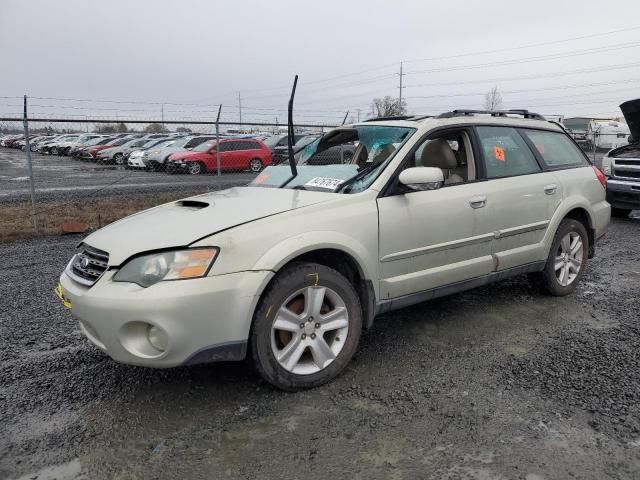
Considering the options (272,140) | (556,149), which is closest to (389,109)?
(272,140)

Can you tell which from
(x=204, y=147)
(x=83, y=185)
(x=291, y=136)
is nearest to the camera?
(x=291, y=136)

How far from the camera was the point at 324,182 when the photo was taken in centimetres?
377

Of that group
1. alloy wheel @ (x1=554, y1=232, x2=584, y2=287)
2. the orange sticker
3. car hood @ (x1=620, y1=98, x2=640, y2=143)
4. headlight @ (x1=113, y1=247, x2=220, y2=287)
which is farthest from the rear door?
car hood @ (x1=620, y1=98, x2=640, y2=143)

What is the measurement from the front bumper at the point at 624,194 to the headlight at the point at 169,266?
8.74m

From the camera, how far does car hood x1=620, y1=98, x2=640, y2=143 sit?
356 inches

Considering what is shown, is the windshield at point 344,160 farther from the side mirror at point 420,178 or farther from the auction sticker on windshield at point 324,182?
the side mirror at point 420,178

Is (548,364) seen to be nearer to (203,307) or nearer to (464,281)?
(464,281)

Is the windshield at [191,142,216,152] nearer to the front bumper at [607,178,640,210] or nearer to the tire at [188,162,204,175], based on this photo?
the tire at [188,162,204,175]

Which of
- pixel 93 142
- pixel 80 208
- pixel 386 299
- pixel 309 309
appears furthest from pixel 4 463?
pixel 93 142

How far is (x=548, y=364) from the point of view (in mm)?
3525

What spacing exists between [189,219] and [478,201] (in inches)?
85.5

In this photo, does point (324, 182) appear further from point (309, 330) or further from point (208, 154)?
point (208, 154)

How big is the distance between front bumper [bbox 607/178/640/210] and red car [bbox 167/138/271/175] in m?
13.9

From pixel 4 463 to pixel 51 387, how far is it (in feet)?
2.57
